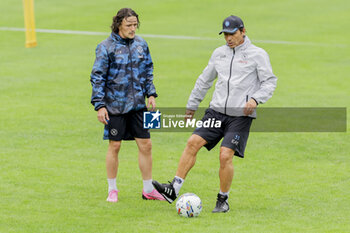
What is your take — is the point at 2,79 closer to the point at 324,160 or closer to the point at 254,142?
the point at 254,142

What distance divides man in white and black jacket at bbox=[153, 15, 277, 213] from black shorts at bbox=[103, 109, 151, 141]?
2.35 feet

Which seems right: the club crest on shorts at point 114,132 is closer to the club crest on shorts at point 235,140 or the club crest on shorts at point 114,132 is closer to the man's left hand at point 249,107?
the club crest on shorts at point 235,140

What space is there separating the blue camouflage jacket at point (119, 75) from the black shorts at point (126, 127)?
0.34 ft

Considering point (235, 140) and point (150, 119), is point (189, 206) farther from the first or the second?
point (150, 119)

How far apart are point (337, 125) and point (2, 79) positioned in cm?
856

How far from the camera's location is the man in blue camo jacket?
9281 millimetres

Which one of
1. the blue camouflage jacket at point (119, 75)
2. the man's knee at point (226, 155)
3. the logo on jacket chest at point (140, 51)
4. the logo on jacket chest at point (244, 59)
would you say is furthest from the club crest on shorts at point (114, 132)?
the logo on jacket chest at point (244, 59)

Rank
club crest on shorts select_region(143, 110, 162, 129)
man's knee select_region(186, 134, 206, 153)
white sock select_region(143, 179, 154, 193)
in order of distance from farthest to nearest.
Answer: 1. white sock select_region(143, 179, 154, 193)
2. club crest on shorts select_region(143, 110, 162, 129)
3. man's knee select_region(186, 134, 206, 153)

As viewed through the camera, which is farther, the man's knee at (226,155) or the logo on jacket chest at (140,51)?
the logo on jacket chest at (140,51)

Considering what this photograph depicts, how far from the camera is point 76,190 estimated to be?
33.1ft

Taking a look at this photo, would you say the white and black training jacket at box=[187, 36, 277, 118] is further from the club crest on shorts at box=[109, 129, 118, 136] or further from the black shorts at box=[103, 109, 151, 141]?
the club crest on shorts at box=[109, 129, 118, 136]

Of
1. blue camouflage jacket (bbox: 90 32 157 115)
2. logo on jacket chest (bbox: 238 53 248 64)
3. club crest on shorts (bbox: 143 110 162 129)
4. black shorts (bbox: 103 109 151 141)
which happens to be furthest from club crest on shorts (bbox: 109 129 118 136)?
logo on jacket chest (bbox: 238 53 248 64)

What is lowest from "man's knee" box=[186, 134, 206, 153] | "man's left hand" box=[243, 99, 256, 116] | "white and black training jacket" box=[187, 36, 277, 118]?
"man's knee" box=[186, 134, 206, 153]

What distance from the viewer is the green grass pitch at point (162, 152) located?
887cm
